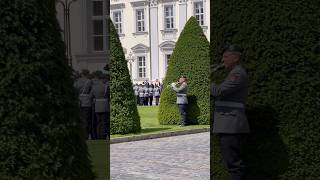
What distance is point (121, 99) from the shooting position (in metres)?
14.9

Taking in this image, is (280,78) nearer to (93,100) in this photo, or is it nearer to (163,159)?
(93,100)

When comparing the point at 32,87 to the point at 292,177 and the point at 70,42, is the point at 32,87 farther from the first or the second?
the point at 292,177

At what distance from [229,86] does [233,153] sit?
655mm

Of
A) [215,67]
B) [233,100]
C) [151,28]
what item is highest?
[151,28]

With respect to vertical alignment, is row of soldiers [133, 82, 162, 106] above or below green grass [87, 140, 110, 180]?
below

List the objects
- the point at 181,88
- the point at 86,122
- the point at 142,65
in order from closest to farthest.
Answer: the point at 86,122
the point at 181,88
the point at 142,65

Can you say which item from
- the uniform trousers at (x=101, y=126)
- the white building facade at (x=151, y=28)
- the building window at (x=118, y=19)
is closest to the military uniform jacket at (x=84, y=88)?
the uniform trousers at (x=101, y=126)

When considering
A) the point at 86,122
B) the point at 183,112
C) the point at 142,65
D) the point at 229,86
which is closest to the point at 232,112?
the point at 229,86

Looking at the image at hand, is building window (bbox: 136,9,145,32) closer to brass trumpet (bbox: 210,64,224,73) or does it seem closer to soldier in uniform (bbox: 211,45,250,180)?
brass trumpet (bbox: 210,64,224,73)

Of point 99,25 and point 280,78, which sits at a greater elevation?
point 99,25

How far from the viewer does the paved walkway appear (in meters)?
8.86

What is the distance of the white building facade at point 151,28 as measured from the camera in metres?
41.2

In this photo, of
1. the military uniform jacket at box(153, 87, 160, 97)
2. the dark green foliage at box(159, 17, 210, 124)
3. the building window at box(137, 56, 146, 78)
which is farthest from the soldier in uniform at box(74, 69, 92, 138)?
the building window at box(137, 56, 146, 78)

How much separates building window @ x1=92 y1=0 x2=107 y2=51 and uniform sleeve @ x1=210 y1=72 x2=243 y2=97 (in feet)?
4.80
